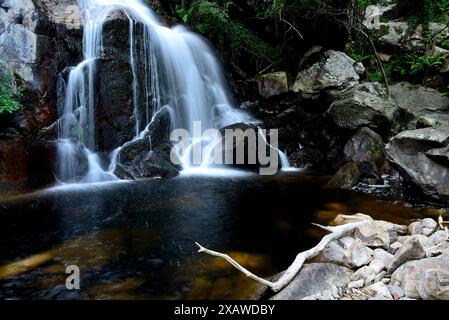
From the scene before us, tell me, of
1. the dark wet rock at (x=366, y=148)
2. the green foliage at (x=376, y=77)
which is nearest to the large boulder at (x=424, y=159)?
the dark wet rock at (x=366, y=148)

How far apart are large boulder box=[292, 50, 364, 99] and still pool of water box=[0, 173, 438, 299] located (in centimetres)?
401

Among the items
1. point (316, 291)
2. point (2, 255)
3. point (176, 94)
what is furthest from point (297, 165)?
point (2, 255)

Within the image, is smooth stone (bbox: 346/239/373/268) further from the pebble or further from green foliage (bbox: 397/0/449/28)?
green foliage (bbox: 397/0/449/28)

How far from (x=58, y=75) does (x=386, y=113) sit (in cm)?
968

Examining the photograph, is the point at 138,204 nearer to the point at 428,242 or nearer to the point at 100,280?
the point at 100,280

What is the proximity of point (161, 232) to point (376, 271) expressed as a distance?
339 cm

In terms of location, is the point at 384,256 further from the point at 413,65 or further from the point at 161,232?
the point at 413,65

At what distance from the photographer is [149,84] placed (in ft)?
36.0

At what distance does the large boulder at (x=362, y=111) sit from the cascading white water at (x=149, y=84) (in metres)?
3.82

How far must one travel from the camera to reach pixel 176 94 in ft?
38.8

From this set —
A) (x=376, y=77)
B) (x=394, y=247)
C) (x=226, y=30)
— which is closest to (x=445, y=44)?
(x=376, y=77)

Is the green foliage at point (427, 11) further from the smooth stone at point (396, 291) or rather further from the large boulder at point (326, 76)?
the smooth stone at point (396, 291)

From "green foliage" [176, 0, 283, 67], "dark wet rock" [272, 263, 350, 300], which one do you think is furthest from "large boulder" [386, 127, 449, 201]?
"green foliage" [176, 0, 283, 67]

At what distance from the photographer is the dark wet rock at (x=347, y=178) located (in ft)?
27.7
